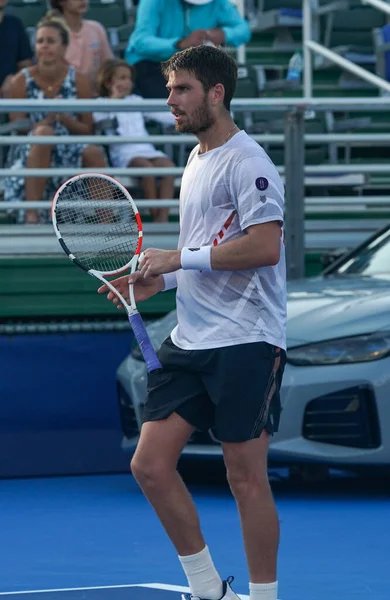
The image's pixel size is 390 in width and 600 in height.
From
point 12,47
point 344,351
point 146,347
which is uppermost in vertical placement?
point 12,47

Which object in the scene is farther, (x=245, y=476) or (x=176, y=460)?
(x=176, y=460)

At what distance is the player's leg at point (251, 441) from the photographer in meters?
5.04

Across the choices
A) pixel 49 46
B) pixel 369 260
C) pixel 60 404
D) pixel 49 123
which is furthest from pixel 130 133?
pixel 369 260

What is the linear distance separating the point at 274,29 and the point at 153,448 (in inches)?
437

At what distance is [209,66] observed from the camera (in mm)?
5133

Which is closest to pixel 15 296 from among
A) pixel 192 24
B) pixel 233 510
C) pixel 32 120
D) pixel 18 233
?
pixel 18 233

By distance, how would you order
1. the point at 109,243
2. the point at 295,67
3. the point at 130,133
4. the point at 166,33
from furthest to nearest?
the point at 295,67
the point at 166,33
the point at 130,133
the point at 109,243

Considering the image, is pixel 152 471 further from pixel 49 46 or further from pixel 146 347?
pixel 49 46

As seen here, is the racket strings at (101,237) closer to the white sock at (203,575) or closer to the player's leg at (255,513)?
the player's leg at (255,513)

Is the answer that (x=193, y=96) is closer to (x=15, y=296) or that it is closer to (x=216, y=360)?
(x=216, y=360)

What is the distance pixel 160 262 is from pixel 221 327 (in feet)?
1.03

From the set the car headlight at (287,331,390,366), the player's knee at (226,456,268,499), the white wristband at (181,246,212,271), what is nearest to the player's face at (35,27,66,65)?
the car headlight at (287,331,390,366)

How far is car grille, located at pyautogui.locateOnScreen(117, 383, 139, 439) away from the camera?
331 inches

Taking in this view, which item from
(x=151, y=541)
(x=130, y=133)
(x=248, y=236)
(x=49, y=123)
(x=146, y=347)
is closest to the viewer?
(x=248, y=236)
